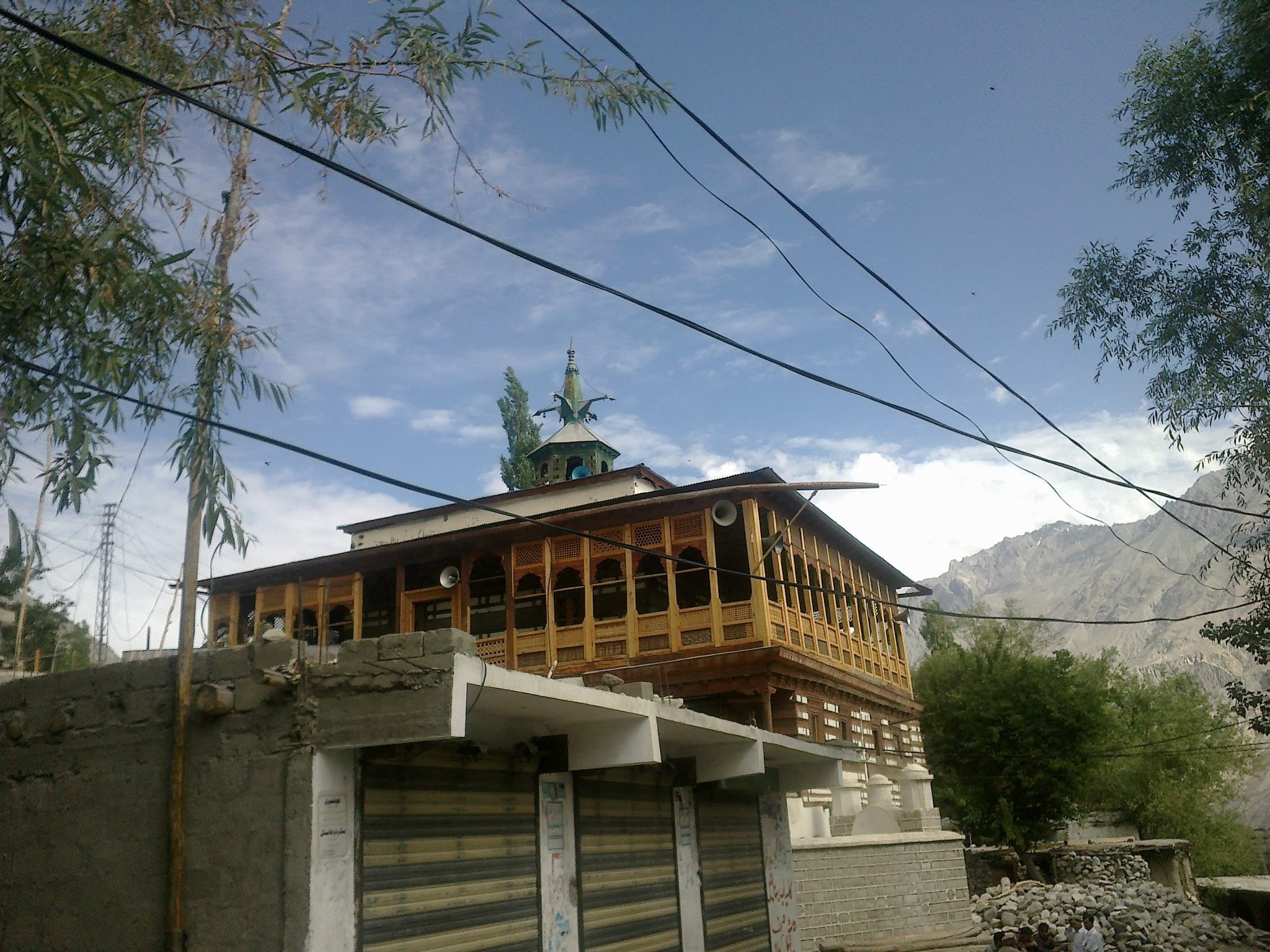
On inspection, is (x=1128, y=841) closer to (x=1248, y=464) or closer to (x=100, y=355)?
(x=1248, y=464)

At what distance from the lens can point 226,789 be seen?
695 cm

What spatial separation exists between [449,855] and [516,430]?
30.9 m

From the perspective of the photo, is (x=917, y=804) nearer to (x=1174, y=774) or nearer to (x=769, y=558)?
(x=769, y=558)

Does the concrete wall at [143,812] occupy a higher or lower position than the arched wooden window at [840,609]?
lower

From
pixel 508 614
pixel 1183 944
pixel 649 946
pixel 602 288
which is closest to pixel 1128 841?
pixel 1183 944

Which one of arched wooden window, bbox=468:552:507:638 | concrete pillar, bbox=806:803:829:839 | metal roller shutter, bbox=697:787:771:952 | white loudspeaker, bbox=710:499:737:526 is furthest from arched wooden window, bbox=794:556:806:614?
metal roller shutter, bbox=697:787:771:952

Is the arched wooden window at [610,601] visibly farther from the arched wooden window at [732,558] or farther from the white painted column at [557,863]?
the white painted column at [557,863]

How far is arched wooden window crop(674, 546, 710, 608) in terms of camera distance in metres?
21.7

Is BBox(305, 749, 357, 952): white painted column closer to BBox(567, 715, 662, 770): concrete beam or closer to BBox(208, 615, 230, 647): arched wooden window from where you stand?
BBox(567, 715, 662, 770): concrete beam

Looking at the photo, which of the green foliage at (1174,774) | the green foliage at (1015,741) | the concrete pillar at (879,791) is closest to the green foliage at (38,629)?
the concrete pillar at (879,791)

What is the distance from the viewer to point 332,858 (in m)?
6.69

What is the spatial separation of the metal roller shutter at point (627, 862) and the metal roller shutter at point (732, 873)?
937mm

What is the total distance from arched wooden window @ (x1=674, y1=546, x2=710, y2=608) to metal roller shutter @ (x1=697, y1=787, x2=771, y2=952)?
25.8 ft

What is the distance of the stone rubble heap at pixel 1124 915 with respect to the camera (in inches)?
908
